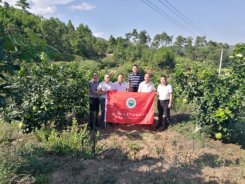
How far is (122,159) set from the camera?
379 centimetres

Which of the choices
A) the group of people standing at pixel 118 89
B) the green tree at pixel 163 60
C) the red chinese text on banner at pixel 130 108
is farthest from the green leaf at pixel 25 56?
the green tree at pixel 163 60

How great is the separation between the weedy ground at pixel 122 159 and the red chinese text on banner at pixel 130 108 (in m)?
0.51

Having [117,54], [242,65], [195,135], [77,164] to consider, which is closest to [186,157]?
[195,135]

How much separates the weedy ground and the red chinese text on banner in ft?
1.68

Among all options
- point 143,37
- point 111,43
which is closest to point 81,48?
point 111,43

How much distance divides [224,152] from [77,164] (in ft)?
12.2

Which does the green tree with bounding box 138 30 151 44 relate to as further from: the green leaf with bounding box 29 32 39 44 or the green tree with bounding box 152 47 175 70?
the green leaf with bounding box 29 32 39 44

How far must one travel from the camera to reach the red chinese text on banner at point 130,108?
546 centimetres

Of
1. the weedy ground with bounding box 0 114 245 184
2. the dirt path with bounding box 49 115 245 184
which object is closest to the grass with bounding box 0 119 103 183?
the weedy ground with bounding box 0 114 245 184

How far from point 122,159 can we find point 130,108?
201 cm

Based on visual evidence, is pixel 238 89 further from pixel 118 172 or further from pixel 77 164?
pixel 77 164

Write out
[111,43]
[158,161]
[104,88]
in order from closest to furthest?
[158,161] → [104,88] → [111,43]

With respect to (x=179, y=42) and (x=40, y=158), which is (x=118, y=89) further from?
(x=179, y=42)

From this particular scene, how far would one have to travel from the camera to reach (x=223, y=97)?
437 cm
